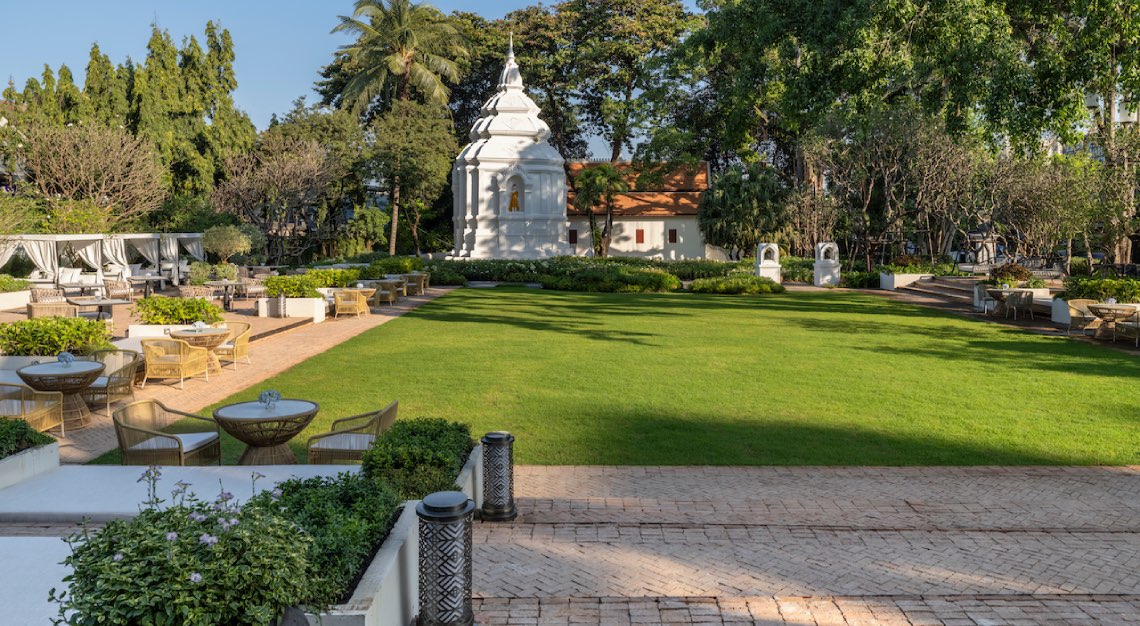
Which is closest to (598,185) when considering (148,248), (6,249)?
(148,248)

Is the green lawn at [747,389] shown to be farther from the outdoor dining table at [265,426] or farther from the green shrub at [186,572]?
the green shrub at [186,572]

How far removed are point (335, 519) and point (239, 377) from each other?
10235 mm

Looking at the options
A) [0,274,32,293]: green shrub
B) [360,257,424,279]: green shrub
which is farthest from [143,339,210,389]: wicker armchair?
[360,257,424,279]: green shrub

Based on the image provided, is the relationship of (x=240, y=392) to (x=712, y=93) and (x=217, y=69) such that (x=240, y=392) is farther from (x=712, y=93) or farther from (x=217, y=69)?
(x=712, y=93)

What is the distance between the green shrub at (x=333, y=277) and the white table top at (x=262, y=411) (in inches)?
673

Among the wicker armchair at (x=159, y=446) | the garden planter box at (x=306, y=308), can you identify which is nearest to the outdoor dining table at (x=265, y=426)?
the wicker armchair at (x=159, y=446)

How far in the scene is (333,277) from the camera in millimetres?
26719

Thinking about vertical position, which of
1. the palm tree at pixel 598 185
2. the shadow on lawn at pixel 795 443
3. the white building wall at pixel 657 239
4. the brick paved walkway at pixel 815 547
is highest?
the palm tree at pixel 598 185

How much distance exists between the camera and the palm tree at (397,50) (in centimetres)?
5219

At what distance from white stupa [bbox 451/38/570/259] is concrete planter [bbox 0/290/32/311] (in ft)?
79.5

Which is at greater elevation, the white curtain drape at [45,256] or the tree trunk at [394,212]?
the tree trunk at [394,212]

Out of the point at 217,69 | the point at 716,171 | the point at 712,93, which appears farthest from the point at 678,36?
the point at 217,69

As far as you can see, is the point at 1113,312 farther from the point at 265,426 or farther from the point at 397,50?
the point at 397,50

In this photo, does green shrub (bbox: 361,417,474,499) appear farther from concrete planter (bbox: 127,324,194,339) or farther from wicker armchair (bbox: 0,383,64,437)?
concrete planter (bbox: 127,324,194,339)
